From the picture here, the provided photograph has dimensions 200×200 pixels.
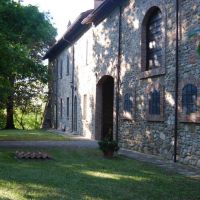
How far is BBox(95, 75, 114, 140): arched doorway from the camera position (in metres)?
20.1

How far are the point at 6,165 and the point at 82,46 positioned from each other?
47.0 feet

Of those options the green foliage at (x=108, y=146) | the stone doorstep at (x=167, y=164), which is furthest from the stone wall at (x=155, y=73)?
the green foliage at (x=108, y=146)

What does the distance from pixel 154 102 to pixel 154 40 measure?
2.20 metres

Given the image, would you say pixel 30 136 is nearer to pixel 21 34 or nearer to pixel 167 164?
pixel 21 34

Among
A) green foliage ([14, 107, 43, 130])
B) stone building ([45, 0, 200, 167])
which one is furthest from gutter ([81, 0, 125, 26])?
green foliage ([14, 107, 43, 130])

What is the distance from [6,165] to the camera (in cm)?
1021

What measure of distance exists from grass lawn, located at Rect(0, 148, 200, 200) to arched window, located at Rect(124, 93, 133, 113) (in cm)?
389

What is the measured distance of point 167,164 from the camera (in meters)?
11.2

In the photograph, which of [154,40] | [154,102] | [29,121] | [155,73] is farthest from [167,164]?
[29,121]

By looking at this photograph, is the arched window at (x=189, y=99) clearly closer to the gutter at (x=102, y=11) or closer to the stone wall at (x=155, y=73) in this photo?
the stone wall at (x=155, y=73)

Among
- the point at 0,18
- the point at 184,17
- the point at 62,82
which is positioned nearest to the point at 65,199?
the point at 184,17

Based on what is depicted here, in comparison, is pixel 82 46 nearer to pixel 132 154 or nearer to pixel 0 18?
pixel 0 18

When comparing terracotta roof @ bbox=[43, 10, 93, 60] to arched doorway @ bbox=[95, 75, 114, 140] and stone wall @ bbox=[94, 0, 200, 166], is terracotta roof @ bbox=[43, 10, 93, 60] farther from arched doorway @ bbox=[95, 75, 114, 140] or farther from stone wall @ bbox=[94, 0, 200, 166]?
stone wall @ bbox=[94, 0, 200, 166]

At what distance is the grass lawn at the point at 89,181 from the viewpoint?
23.0 ft
